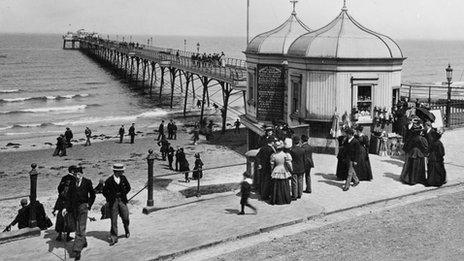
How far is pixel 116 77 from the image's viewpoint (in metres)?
88.9

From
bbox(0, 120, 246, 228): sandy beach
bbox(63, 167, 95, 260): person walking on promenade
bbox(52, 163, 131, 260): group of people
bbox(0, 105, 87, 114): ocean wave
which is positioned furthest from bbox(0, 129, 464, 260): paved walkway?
bbox(0, 105, 87, 114): ocean wave

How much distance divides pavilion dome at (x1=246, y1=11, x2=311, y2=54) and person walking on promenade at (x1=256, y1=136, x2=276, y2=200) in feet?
34.2

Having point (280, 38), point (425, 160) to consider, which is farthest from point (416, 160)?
point (280, 38)

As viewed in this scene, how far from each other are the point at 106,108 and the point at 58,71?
5040 centimetres

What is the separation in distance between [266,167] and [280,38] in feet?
37.3

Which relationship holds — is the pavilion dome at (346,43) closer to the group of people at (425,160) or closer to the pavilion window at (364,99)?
the pavilion window at (364,99)

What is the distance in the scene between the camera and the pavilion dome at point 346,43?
1655 cm

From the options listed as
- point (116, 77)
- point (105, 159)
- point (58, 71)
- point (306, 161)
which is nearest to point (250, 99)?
point (105, 159)

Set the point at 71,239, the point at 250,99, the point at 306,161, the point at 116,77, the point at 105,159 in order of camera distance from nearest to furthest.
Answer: the point at 71,239, the point at 306,161, the point at 250,99, the point at 105,159, the point at 116,77

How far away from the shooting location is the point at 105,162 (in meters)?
28.3

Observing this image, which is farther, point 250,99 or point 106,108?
point 106,108

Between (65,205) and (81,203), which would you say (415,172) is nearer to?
(81,203)

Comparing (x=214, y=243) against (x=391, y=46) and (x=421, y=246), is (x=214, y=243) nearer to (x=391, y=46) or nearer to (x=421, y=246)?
(x=421, y=246)

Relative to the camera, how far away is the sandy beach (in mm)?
18906
